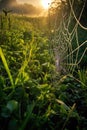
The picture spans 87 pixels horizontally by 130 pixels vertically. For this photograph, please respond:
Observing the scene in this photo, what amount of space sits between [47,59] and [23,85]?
1693 millimetres

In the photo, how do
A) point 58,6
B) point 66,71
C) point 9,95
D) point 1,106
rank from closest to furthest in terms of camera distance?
point 1,106 → point 9,95 → point 66,71 → point 58,6

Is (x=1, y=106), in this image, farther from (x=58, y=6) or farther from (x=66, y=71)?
(x=58, y=6)

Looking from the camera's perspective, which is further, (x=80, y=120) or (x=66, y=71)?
(x=66, y=71)

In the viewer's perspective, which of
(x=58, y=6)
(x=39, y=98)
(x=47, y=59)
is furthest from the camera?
(x=58, y=6)

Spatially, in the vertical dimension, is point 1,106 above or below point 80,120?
above

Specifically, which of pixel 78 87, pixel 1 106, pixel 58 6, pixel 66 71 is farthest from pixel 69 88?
pixel 58 6

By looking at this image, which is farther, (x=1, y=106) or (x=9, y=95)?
(x=9, y=95)

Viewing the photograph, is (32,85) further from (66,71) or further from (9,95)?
(66,71)

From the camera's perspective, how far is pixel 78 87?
2.95m

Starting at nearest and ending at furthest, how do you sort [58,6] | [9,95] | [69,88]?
[9,95], [69,88], [58,6]

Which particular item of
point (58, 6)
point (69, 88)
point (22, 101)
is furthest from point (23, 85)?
point (58, 6)

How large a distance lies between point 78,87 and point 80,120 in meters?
0.82

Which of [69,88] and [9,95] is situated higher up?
[9,95]

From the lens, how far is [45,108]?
221 centimetres
